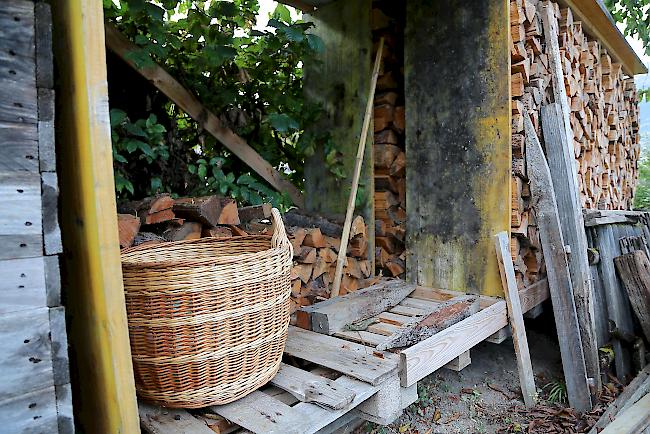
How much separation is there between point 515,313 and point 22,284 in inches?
91.9

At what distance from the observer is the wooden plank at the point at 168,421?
1.47 m

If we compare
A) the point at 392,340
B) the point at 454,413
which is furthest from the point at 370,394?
the point at 454,413

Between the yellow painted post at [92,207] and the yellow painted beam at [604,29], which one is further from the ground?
the yellow painted beam at [604,29]

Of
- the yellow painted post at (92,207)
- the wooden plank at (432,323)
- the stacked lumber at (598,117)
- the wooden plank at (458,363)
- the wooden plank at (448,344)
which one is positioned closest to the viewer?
the yellow painted post at (92,207)

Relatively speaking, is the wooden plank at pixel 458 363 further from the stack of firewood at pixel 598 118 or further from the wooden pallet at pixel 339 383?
the stack of firewood at pixel 598 118

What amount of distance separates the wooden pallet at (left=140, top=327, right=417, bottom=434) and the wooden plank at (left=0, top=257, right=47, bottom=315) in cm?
61

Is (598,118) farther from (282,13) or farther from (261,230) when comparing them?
(261,230)

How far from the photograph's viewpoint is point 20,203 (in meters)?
1.08

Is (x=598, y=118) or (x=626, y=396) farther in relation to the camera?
(x=598, y=118)

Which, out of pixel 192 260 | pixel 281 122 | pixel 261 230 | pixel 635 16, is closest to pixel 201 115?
pixel 281 122

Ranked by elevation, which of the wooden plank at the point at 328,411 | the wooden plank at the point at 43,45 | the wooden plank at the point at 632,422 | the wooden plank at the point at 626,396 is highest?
the wooden plank at the point at 43,45

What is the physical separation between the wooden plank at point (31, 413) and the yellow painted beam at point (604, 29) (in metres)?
3.67

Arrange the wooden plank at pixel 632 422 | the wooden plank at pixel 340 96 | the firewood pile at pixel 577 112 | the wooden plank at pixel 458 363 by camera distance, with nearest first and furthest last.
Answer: the wooden plank at pixel 632 422, the wooden plank at pixel 458 363, the firewood pile at pixel 577 112, the wooden plank at pixel 340 96

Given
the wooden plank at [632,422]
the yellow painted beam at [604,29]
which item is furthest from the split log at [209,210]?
the yellow painted beam at [604,29]
